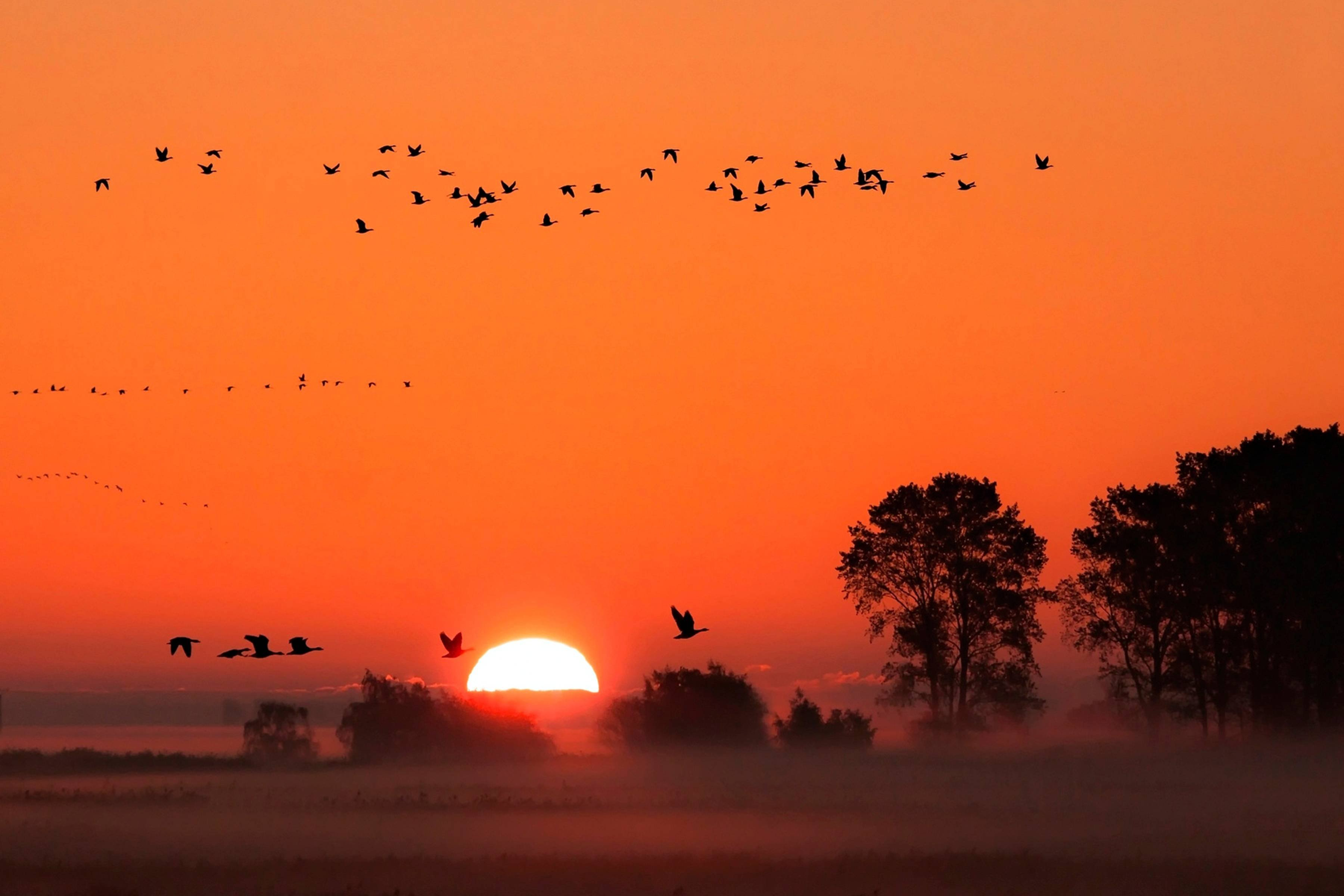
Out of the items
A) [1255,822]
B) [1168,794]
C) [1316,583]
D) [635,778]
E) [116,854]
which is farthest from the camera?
[635,778]

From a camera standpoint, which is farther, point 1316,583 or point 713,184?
point 1316,583

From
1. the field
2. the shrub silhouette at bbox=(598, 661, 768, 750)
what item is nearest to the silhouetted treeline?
the field

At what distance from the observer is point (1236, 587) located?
7331cm

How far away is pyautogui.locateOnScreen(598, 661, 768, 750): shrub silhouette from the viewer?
303 feet

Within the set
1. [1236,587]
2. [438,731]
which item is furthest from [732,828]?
[438,731]

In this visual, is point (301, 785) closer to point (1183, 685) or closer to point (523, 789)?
point (523, 789)

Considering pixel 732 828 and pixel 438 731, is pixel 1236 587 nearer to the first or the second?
pixel 732 828

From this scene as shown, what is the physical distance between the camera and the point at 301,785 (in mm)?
83250

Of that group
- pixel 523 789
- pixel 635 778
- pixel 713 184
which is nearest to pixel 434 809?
pixel 523 789

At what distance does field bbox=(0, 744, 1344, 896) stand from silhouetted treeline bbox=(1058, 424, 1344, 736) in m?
2.59

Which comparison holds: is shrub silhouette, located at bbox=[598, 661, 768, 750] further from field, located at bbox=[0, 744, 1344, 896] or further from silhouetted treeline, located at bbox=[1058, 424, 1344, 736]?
silhouetted treeline, located at bbox=[1058, 424, 1344, 736]

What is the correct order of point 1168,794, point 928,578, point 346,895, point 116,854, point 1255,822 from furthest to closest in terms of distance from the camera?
point 928,578 → point 1168,794 → point 1255,822 → point 116,854 → point 346,895

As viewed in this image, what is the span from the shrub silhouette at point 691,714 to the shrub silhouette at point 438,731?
658cm

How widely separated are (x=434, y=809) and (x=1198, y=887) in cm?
3071
